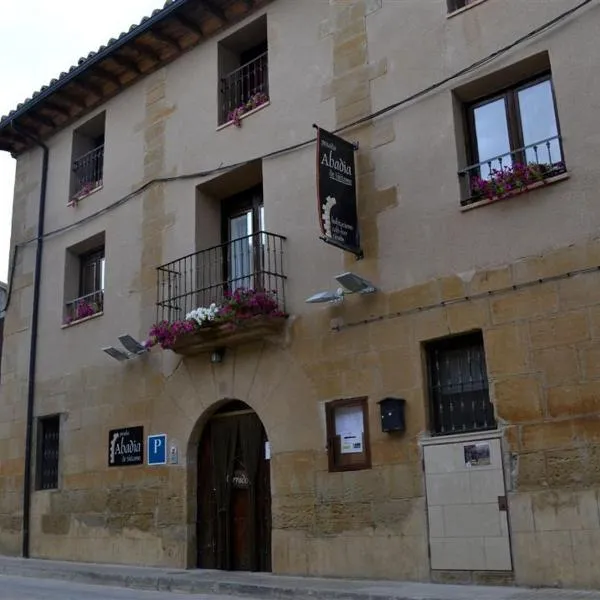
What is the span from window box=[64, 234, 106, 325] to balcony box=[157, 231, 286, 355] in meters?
2.08

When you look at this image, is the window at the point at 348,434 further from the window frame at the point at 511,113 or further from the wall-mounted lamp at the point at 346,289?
the window frame at the point at 511,113

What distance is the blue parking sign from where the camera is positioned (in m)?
11.8

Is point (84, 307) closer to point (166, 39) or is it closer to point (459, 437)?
point (166, 39)

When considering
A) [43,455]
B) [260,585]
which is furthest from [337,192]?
[43,455]

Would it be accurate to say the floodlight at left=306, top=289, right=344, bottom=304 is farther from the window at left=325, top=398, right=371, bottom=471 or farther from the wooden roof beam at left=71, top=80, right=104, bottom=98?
the wooden roof beam at left=71, top=80, right=104, bottom=98

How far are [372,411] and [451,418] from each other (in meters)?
0.98

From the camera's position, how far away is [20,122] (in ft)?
51.7

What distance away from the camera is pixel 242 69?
41.5 feet

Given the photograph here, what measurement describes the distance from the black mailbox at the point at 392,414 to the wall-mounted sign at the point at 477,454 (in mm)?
851

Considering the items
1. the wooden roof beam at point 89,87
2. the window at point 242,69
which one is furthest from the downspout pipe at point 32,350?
the window at point 242,69

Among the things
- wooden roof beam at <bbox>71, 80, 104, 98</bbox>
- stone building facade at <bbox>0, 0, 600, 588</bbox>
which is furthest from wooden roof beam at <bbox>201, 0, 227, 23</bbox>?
wooden roof beam at <bbox>71, 80, 104, 98</bbox>

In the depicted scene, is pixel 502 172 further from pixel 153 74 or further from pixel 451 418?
pixel 153 74

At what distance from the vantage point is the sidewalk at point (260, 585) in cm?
771

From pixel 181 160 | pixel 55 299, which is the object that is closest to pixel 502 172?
pixel 181 160
